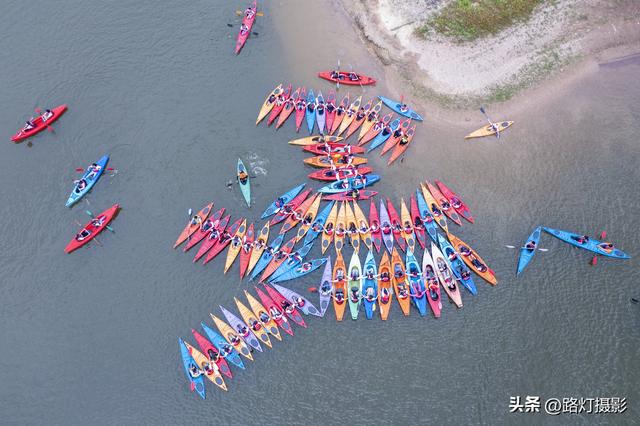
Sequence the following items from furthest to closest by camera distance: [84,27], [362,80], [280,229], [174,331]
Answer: [84,27] → [362,80] → [280,229] → [174,331]

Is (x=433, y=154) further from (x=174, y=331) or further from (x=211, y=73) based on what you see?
(x=174, y=331)

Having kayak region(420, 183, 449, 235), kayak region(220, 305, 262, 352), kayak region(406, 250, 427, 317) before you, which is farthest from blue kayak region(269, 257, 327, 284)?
kayak region(420, 183, 449, 235)

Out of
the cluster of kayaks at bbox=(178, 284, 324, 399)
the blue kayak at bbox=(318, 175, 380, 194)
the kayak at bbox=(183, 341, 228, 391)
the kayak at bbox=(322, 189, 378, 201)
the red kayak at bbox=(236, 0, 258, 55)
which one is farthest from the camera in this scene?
the red kayak at bbox=(236, 0, 258, 55)

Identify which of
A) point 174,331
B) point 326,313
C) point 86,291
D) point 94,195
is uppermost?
point 94,195

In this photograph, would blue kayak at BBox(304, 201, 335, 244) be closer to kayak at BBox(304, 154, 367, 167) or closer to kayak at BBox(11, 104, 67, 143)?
kayak at BBox(304, 154, 367, 167)

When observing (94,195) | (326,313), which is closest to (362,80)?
(326,313)

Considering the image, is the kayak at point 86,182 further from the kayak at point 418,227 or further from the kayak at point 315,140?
the kayak at point 418,227

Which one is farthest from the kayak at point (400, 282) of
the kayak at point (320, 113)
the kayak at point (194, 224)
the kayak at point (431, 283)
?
the kayak at point (194, 224)
